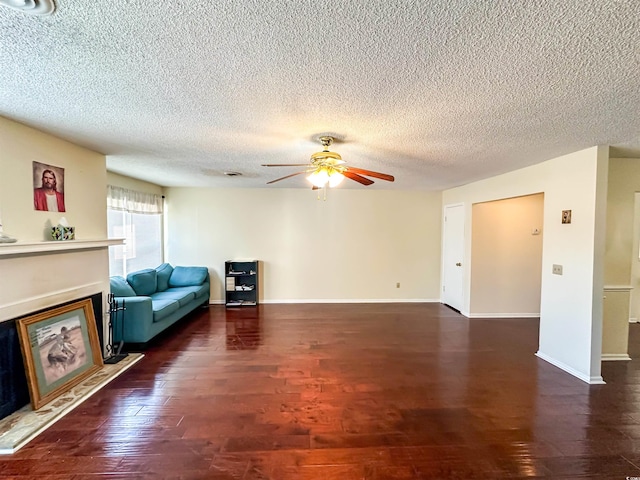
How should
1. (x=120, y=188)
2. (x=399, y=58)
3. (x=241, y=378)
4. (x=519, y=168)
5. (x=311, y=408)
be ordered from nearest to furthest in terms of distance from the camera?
1. (x=399, y=58)
2. (x=311, y=408)
3. (x=241, y=378)
4. (x=519, y=168)
5. (x=120, y=188)

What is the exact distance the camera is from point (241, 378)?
9.48ft

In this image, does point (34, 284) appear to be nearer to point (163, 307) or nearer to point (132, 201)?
point (163, 307)

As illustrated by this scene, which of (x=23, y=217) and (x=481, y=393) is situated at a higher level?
(x=23, y=217)

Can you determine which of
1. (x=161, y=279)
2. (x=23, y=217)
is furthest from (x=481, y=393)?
(x=161, y=279)

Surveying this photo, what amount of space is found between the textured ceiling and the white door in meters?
2.62

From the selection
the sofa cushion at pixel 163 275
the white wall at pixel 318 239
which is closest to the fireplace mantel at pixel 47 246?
the sofa cushion at pixel 163 275

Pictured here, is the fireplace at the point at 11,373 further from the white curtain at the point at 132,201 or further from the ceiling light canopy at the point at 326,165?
the ceiling light canopy at the point at 326,165

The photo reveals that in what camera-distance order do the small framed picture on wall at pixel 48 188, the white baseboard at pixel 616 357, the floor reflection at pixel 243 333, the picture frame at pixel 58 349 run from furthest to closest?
the floor reflection at pixel 243 333, the white baseboard at pixel 616 357, the small framed picture on wall at pixel 48 188, the picture frame at pixel 58 349

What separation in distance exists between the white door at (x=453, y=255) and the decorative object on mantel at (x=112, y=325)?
5.31m

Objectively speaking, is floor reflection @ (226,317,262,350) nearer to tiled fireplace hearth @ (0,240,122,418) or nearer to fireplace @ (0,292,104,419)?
tiled fireplace hearth @ (0,240,122,418)

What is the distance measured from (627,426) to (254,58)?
12.1 feet

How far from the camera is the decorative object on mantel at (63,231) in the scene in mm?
2658

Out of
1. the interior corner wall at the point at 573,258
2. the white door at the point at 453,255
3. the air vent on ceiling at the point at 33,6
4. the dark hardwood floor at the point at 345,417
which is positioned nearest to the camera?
the air vent on ceiling at the point at 33,6

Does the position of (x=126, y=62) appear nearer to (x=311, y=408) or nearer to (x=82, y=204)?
(x=82, y=204)
